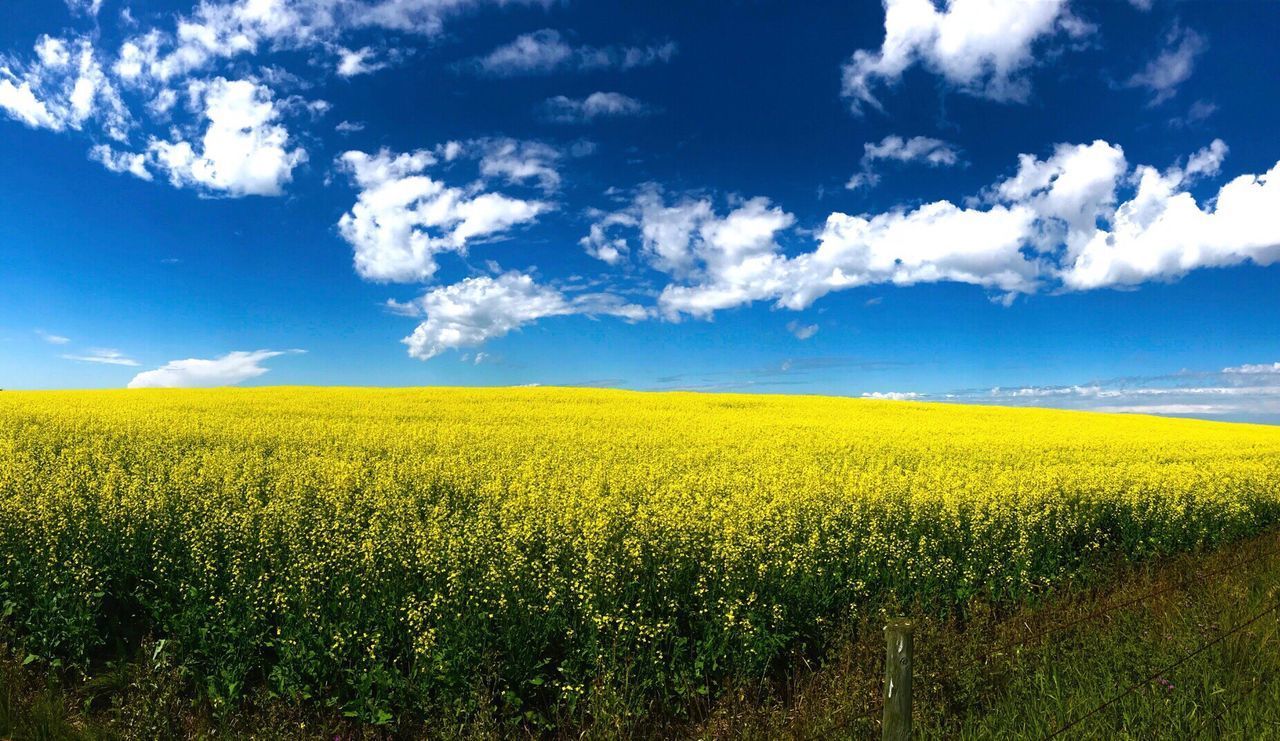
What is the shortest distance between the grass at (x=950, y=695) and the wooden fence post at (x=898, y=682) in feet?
2.49

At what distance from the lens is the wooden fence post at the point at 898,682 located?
3518 mm

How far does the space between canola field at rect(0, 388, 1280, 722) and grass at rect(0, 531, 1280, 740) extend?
247mm

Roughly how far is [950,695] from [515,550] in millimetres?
4172

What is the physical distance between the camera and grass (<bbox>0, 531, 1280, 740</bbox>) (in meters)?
4.58

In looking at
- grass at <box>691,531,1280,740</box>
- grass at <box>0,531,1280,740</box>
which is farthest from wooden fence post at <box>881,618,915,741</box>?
grass at <box>0,531,1280,740</box>

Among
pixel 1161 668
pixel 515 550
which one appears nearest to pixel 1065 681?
pixel 1161 668

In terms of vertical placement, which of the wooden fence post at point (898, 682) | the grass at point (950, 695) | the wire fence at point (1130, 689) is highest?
the wooden fence post at point (898, 682)

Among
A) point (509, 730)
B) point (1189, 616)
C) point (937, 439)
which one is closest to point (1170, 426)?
point (937, 439)

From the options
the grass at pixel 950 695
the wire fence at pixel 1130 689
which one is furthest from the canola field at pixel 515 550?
the wire fence at pixel 1130 689

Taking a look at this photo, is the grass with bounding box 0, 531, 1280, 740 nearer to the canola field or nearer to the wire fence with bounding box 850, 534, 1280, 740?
the wire fence with bounding box 850, 534, 1280, 740

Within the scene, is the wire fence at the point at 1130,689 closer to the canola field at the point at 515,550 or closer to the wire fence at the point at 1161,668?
the wire fence at the point at 1161,668

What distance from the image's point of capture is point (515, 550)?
273 inches

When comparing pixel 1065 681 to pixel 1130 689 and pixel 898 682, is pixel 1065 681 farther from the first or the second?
pixel 898 682

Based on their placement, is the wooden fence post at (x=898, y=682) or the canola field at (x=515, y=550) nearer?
the wooden fence post at (x=898, y=682)
